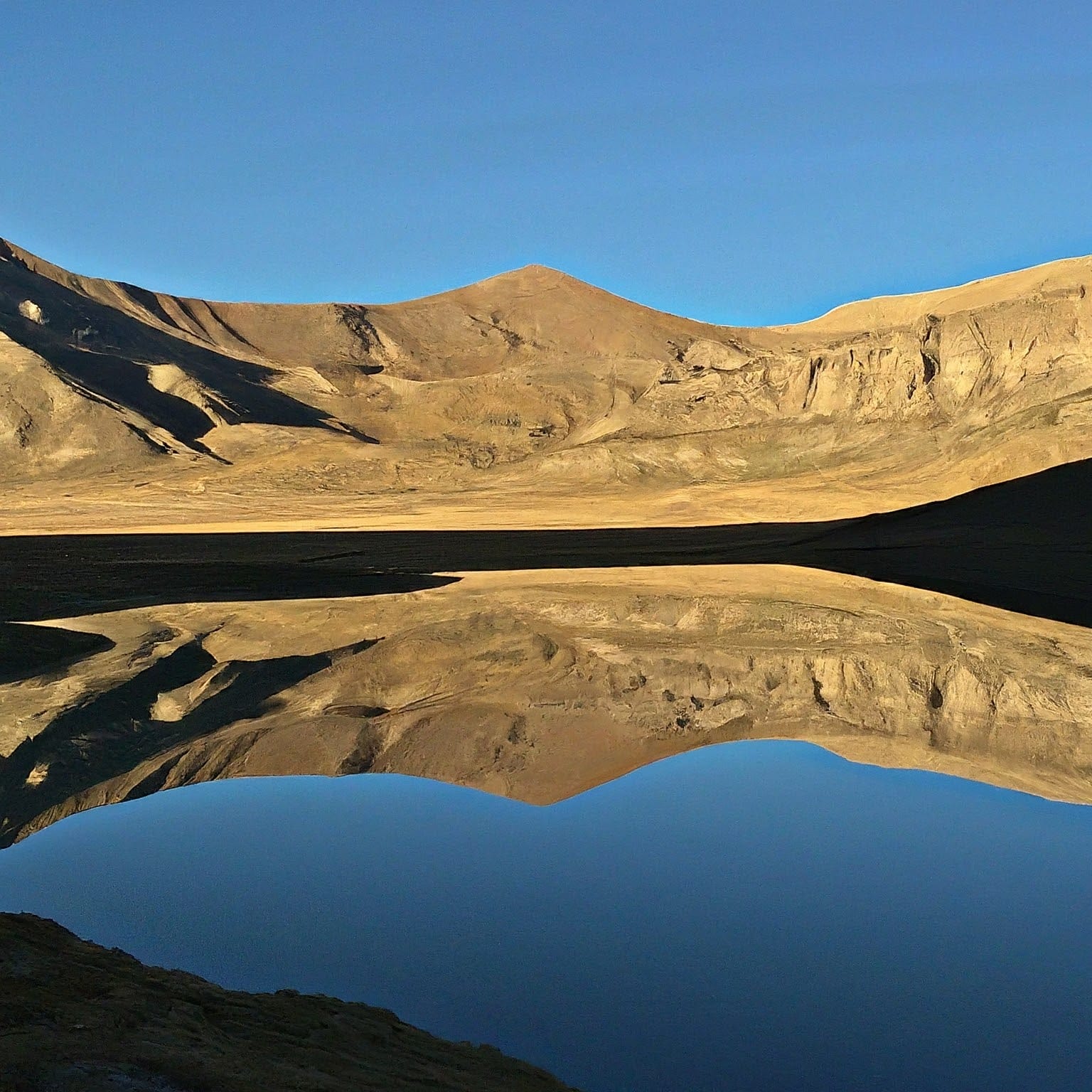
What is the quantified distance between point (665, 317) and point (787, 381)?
60.8 m

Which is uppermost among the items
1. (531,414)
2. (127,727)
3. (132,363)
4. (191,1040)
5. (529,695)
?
(132,363)

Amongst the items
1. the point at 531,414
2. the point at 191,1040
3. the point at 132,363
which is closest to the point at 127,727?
the point at 191,1040

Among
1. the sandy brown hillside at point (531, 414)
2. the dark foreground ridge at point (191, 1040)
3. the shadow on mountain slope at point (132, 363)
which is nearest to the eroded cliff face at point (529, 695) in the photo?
the dark foreground ridge at point (191, 1040)

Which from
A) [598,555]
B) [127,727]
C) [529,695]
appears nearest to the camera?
[127,727]

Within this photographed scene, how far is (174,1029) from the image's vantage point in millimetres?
5363

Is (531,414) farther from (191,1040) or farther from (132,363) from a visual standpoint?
(191,1040)

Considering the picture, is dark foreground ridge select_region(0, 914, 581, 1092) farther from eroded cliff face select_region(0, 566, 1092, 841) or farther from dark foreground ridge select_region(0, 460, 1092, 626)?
dark foreground ridge select_region(0, 460, 1092, 626)

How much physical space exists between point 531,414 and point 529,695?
86383mm

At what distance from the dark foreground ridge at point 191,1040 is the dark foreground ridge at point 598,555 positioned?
19964 millimetres

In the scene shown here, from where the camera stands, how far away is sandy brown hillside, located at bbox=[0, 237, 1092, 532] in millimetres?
65438

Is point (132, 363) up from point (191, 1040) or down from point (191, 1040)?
up

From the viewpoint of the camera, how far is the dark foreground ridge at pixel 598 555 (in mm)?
29641

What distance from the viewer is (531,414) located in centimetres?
10125

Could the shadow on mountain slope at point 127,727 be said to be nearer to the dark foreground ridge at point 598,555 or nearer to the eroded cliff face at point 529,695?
the eroded cliff face at point 529,695
